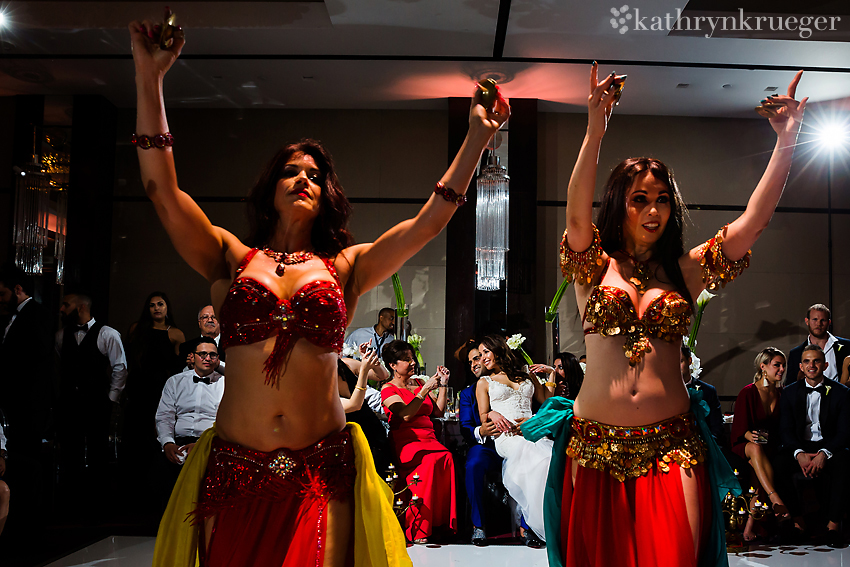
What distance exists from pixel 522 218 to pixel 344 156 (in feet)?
7.57

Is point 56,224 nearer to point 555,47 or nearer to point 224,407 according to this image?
point 555,47

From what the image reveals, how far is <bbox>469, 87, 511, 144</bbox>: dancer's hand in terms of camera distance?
1.85m

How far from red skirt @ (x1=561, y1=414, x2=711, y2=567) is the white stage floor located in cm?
230

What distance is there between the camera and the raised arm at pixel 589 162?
2.17m

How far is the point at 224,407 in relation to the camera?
1.81 metres

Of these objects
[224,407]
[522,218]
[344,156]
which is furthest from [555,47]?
[224,407]

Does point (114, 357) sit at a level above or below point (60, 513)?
above

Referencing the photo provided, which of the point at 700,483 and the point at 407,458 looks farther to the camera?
the point at 407,458

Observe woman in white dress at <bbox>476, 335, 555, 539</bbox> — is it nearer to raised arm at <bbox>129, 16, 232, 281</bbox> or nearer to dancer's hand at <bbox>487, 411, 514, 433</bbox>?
dancer's hand at <bbox>487, 411, 514, 433</bbox>

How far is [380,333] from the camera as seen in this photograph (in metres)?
7.75

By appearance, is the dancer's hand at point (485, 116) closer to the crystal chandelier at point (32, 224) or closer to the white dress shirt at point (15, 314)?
the white dress shirt at point (15, 314)

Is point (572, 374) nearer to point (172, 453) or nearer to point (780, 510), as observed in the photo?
point (780, 510)

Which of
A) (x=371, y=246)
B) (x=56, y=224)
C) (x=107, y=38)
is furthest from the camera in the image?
(x=56, y=224)

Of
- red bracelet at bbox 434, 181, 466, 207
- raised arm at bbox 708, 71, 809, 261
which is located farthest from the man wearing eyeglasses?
raised arm at bbox 708, 71, 809, 261
